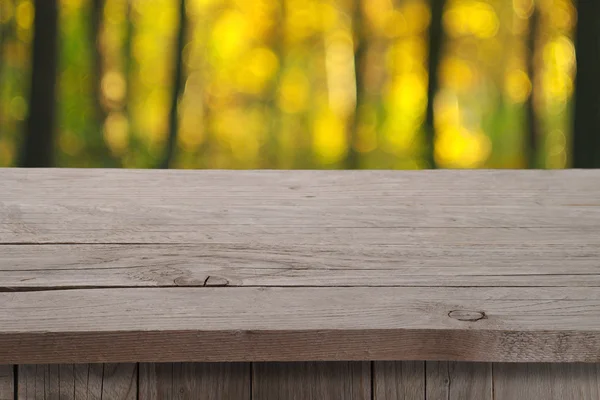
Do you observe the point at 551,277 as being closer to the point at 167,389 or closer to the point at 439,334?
the point at 439,334

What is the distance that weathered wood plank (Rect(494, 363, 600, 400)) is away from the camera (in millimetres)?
1063

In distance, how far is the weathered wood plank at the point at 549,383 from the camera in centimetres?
106

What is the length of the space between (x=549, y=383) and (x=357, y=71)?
11.4 metres

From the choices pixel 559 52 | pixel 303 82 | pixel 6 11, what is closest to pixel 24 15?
pixel 6 11

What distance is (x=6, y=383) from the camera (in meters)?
1.03

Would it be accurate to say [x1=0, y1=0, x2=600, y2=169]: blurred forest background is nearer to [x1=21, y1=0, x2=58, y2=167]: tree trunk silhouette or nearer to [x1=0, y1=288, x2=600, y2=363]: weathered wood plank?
[x1=21, y1=0, x2=58, y2=167]: tree trunk silhouette

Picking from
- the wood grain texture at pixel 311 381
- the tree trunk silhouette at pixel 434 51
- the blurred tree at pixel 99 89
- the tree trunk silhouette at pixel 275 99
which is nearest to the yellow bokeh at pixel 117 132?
the blurred tree at pixel 99 89

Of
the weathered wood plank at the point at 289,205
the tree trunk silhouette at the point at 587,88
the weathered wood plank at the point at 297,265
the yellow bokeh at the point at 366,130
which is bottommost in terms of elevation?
the weathered wood plank at the point at 297,265

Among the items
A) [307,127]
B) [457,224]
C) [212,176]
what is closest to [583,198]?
[457,224]

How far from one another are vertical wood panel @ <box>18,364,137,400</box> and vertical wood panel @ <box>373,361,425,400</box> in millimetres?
404

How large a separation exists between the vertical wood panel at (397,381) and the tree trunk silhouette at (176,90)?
8.78m

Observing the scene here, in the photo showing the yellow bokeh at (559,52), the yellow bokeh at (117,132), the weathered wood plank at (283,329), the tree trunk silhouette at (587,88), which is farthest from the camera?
the yellow bokeh at (117,132)

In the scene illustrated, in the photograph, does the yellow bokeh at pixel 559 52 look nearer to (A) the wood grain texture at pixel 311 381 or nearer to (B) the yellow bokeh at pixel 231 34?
(B) the yellow bokeh at pixel 231 34

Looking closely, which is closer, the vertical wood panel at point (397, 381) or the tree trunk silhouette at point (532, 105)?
the vertical wood panel at point (397, 381)
